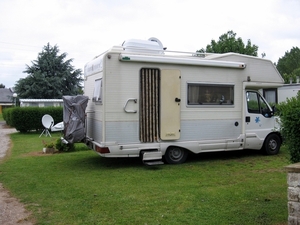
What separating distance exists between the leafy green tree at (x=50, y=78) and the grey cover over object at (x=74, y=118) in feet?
88.2

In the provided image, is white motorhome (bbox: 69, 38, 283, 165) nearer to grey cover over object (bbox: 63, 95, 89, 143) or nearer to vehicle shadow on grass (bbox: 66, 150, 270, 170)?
grey cover over object (bbox: 63, 95, 89, 143)

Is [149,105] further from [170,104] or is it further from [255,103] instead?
[255,103]

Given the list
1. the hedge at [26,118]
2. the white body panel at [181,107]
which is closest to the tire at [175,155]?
the white body panel at [181,107]

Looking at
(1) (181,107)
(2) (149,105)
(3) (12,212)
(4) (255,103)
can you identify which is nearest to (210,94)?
(1) (181,107)

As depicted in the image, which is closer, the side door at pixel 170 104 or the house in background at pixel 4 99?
the side door at pixel 170 104

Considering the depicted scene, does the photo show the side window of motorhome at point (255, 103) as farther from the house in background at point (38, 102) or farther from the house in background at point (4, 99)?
the house in background at point (4, 99)

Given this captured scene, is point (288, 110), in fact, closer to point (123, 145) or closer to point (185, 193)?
point (185, 193)

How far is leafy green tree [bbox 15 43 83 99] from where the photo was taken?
3416cm

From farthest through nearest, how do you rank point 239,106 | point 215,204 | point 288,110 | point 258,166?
point 239,106 < point 258,166 < point 215,204 < point 288,110

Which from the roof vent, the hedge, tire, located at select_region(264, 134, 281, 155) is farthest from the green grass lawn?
the hedge

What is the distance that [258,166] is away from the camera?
859cm

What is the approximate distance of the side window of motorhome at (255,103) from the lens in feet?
31.7

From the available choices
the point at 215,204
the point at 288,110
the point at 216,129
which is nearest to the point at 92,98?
the point at 216,129

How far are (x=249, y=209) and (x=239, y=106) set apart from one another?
15.8 ft
